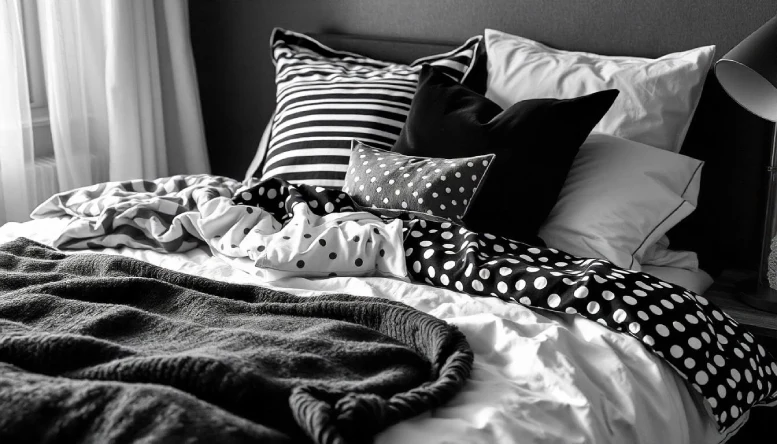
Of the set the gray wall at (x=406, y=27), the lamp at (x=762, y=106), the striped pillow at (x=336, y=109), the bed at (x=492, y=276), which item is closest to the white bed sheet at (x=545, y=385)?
the bed at (x=492, y=276)

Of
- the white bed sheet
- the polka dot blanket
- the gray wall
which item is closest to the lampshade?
the gray wall

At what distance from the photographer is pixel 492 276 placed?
1558 mm

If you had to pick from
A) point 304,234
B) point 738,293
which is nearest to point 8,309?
point 304,234

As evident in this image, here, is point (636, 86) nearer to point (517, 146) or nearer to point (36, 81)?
point (517, 146)

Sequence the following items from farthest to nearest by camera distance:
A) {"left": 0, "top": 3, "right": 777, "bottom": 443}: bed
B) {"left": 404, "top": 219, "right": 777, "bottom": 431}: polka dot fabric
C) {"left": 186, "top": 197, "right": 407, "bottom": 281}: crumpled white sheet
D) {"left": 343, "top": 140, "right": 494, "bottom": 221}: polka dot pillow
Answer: {"left": 343, "top": 140, "right": 494, "bottom": 221}: polka dot pillow < {"left": 186, "top": 197, "right": 407, "bottom": 281}: crumpled white sheet < {"left": 404, "top": 219, "right": 777, "bottom": 431}: polka dot fabric < {"left": 0, "top": 3, "right": 777, "bottom": 443}: bed

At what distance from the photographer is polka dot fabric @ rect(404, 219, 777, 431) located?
4.56 ft

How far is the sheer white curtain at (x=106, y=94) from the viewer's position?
2.51 metres

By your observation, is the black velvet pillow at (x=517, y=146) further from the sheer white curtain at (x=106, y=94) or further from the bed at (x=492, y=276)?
the sheer white curtain at (x=106, y=94)

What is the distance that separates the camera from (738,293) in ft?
6.26

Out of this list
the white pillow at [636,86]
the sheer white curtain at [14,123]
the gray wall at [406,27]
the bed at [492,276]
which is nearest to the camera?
the bed at [492,276]

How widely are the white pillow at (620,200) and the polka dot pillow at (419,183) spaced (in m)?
0.23

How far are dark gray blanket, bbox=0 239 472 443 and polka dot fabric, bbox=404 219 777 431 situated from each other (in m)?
0.25

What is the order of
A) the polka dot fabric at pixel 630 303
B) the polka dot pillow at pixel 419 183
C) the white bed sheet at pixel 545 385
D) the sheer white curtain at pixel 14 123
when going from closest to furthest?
the white bed sheet at pixel 545 385
the polka dot fabric at pixel 630 303
the polka dot pillow at pixel 419 183
the sheer white curtain at pixel 14 123

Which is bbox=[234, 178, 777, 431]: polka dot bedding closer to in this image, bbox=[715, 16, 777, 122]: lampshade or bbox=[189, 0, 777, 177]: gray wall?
bbox=[715, 16, 777, 122]: lampshade
